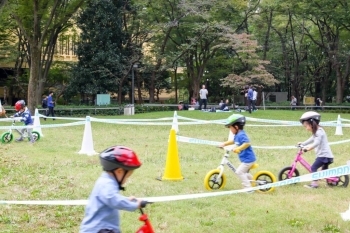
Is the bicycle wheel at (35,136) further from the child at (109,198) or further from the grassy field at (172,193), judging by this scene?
the child at (109,198)

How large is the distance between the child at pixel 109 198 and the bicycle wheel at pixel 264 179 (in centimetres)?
429

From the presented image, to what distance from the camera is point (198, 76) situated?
39625 millimetres

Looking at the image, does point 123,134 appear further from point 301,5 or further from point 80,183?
point 301,5

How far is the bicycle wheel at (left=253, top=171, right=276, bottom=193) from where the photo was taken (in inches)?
306

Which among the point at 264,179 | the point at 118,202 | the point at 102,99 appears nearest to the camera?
the point at 118,202

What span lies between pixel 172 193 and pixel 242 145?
4.54 ft

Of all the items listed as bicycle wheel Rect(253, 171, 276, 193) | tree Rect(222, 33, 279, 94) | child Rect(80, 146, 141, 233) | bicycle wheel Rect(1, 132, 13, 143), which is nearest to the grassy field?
bicycle wheel Rect(253, 171, 276, 193)

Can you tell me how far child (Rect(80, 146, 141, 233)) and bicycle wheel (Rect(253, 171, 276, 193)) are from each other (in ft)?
14.1

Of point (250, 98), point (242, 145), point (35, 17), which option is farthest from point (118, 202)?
point (35, 17)

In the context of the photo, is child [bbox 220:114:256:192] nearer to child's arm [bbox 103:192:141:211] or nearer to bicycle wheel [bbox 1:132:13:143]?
child's arm [bbox 103:192:141:211]

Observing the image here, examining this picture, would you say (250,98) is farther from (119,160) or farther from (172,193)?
(119,160)

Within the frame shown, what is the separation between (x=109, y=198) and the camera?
374 centimetres

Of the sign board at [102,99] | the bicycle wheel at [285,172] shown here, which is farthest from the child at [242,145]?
the sign board at [102,99]

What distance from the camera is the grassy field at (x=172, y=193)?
5984 millimetres
